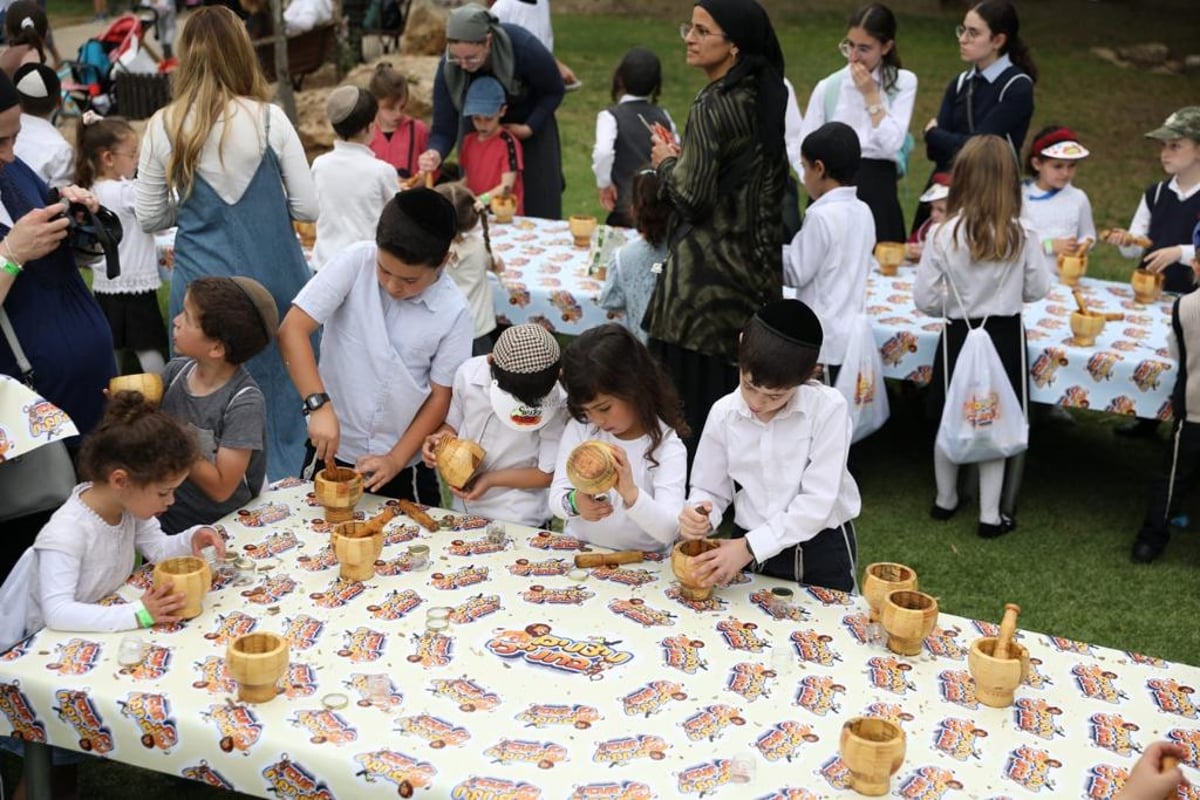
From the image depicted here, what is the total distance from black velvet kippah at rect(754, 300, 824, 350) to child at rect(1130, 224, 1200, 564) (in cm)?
242

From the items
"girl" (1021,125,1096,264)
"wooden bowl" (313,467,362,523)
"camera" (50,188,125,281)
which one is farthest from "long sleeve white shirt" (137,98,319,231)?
"girl" (1021,125,1096,264)

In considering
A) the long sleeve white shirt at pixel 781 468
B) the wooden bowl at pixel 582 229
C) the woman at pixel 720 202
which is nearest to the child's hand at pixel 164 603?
the long sleeve white shirt at pixel 781 468

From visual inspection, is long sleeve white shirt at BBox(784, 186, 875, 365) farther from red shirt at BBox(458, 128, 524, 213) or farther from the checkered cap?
red shirt at BBox(458, 128, 524, 213)

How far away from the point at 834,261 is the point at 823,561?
6.82 feet

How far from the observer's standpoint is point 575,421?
12.0 feet

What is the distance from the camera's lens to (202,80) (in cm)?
451

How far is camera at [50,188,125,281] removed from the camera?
3.88 m

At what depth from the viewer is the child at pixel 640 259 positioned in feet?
17.1

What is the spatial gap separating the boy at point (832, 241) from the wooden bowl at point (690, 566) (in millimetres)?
2489

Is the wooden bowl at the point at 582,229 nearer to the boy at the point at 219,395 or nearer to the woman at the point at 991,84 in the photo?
the woman at the point at 991,84

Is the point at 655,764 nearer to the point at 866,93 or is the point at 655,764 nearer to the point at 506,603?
the point at 506,603

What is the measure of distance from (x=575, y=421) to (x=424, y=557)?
2.11 feet

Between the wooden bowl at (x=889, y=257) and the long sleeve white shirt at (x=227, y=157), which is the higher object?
the long sleeve white shirt at (x=227, y=157)

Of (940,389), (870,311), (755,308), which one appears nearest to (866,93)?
(870,311)
